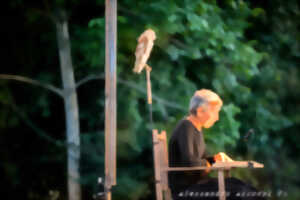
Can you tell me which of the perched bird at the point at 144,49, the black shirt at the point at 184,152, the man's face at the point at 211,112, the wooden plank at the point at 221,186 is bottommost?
the wooden plank at the point at 221,186

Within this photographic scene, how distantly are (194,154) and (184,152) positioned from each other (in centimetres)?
12

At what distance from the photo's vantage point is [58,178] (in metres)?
8.12

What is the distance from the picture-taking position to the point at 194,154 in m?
3.79

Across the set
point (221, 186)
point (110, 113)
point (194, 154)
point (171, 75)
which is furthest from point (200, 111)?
point (171, 75)

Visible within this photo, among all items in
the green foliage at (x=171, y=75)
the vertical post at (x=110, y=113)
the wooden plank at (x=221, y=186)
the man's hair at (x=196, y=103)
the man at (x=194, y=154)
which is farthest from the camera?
the green foliage at (x=171, y=75)

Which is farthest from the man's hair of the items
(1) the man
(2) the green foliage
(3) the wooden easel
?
(2) the green foliage

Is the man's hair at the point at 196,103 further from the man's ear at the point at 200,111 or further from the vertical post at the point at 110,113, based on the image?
the vertical post at the point at 110,113

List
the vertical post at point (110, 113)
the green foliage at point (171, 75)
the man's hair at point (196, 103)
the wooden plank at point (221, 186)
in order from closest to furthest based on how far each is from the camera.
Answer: the vertical post at point (110, 113) → the wooden plank at point (221, 186) → the man's hair at point (196, 103) → the green foliage at point (171, 75)

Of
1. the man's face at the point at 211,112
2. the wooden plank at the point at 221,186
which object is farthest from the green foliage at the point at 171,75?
the wooden plank at the point at 221,186

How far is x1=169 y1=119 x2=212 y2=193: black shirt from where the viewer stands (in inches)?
146

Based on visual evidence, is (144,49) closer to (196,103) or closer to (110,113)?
(196,103)

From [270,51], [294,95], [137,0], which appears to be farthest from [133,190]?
[294,95]

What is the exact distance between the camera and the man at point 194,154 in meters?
3.67

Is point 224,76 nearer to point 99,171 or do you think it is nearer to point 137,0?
point 137,0
